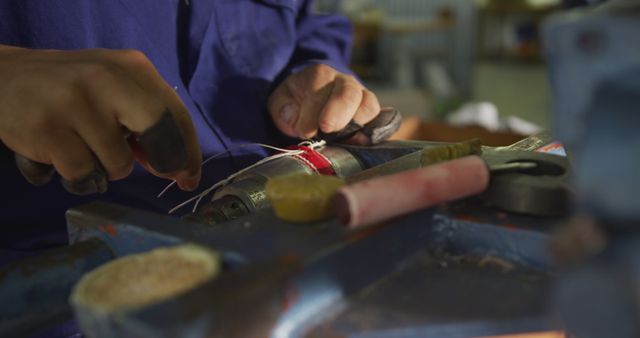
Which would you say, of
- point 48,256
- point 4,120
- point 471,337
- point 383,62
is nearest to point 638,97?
point 471,337

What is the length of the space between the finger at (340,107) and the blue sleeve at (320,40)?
217 mm

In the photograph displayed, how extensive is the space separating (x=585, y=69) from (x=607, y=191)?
0.26 ft

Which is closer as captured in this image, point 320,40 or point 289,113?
point 289,113

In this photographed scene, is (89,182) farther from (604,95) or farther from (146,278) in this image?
(604,95)

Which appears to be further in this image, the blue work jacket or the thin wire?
the blue work jacket

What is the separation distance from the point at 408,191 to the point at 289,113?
1.96 ft

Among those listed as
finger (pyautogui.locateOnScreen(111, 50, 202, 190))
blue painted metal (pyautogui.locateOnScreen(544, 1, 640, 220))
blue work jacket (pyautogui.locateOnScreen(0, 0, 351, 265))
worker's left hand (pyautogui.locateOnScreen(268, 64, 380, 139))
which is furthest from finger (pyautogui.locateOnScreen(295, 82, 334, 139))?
blue painted metal (pyautogui.locateOnScreen(544, 1, 640, 220))

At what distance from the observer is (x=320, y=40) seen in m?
1.33

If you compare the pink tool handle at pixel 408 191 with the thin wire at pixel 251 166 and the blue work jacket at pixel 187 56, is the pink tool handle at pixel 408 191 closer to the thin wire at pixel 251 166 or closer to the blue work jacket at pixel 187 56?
the thin wire at pixel 251 166

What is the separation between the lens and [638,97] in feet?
1.17

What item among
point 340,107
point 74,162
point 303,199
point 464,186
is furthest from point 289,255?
point 340,107

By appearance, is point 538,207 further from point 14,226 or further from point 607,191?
point 14,226

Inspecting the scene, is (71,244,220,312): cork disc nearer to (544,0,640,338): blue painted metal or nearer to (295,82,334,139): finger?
(544,0,640,338): blue painted metal

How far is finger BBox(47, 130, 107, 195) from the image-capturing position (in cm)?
60
